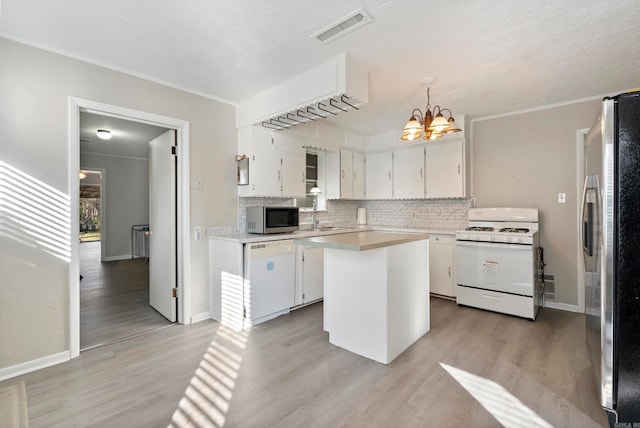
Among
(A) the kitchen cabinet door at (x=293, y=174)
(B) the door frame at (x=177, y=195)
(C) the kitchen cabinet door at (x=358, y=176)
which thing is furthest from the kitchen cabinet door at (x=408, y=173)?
(B) the door frame at (x=177, y=195)

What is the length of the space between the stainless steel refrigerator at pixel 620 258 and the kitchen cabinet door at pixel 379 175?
3.22m

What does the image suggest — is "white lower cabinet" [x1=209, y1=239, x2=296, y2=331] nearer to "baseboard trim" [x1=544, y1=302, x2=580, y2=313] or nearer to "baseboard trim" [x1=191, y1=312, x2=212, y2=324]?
"baseboard trim" [x1=191, y1=312, x2=212, y2=324]

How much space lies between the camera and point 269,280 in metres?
3.25

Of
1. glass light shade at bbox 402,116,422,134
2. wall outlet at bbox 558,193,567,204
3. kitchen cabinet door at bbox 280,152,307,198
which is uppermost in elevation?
glass light shade at bbox 402,116,422,134

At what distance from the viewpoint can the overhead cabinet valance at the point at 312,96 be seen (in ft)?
8.16

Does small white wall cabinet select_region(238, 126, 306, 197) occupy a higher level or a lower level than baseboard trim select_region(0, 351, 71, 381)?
higher

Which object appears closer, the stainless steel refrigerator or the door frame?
the stainless steel refrigerator

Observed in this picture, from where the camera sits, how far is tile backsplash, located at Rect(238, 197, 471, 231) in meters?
4.30

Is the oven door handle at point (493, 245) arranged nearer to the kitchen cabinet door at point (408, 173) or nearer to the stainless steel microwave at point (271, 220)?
the kitchen cabinet door at point (408, 173)

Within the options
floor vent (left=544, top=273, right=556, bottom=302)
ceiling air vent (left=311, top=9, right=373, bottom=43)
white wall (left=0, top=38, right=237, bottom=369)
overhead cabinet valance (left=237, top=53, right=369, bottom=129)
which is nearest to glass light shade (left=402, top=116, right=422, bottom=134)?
overhead cabinet valance (left=237, top=53, right=369, bottom=129)

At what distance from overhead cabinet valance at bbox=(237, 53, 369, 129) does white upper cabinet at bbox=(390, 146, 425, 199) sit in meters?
1.86

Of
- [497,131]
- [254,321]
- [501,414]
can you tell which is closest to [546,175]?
[497,131]

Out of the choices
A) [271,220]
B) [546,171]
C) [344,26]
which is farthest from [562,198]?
[271,220]

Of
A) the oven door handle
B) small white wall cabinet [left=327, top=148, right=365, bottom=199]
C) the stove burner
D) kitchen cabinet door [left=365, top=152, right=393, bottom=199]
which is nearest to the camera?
the oven door handle
